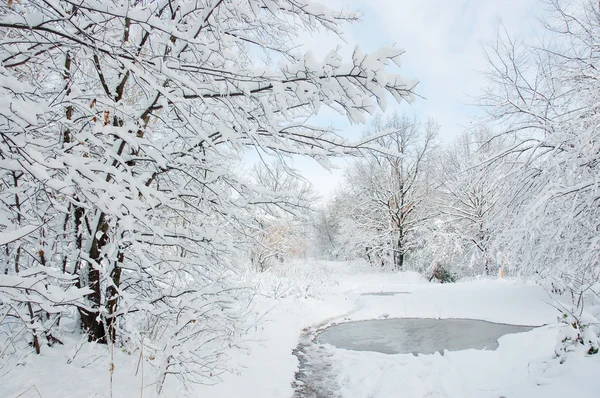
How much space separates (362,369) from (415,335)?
124 inches

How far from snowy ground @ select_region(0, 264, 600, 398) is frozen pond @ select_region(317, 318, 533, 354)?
19.2 inches

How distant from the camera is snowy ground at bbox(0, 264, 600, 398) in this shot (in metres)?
2.81

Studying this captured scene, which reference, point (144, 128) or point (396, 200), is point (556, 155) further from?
point (396, 200)

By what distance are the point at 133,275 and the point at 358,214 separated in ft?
76.6

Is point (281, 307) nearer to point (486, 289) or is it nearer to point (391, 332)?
point (391, 332)

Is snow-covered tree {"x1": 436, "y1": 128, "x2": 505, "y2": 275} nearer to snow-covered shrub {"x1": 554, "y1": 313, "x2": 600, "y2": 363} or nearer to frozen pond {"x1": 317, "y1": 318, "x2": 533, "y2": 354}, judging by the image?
frozen pond {"x1": 317, "y1": 318, "x2": 533, "y2": 354}

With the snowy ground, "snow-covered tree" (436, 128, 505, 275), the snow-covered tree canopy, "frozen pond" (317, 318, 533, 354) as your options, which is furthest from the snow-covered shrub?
"snow-covered tree" (436, 128, 505, 275)

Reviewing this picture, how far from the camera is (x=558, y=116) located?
6262mm

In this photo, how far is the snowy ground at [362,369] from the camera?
9.23 feet

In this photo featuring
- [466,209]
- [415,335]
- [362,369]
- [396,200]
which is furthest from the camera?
[396,200]

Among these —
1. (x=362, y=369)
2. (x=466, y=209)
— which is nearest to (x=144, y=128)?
(x=362, y=369)

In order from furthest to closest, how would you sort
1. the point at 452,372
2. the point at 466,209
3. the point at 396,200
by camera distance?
the point at 396,200, the point at 466,209, the point at 452,372

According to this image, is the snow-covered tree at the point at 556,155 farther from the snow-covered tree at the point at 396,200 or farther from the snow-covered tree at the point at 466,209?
the snow-covered tree at the point at 396,200

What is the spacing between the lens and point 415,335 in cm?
799
